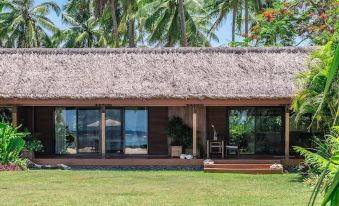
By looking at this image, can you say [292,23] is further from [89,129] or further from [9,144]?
[9,144]

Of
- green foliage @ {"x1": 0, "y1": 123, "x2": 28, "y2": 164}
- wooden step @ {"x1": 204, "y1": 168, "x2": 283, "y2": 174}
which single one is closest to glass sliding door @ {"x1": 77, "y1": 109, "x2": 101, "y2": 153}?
green foliage @ {"x1": 0, "y1": 123, "x2": 28, "y2": 164}

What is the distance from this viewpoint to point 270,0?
3216 centimetres

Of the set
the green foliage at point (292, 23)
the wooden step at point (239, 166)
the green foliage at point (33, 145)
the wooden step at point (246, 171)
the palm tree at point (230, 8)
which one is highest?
the palm tree at point (230, 8)

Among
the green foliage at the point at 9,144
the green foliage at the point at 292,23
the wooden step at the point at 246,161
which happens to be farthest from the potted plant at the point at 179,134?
the green foliage at the point at 292,23

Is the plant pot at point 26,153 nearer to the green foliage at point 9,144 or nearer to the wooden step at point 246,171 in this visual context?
the green foliage at point 9,144

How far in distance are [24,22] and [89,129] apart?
20755 mm

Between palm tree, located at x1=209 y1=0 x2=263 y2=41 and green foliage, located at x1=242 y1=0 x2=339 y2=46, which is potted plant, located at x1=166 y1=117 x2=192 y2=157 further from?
palm tree, located at x1=209 y1=0 x2=263 y2=41

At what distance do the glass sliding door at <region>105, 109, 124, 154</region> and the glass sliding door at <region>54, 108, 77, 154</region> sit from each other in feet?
3.66

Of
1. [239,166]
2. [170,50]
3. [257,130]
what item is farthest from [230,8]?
[239,166]

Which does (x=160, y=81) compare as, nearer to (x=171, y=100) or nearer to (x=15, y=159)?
(x=171, y=100)

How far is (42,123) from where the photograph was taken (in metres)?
19.0

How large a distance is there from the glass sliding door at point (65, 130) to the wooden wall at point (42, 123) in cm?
17

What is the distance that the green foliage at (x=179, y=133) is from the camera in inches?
697

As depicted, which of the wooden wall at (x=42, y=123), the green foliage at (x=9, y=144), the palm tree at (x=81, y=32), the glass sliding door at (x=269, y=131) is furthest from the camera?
the palm tree at (x=81, y=32)
